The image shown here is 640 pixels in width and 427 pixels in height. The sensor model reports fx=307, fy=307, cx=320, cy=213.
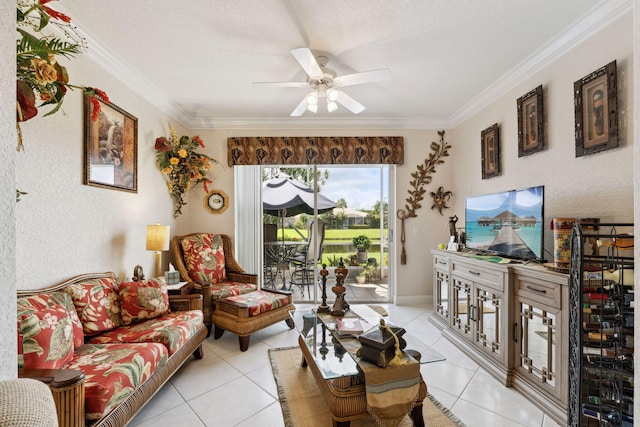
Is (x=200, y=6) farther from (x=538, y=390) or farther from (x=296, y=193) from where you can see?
(x=538, y=390)

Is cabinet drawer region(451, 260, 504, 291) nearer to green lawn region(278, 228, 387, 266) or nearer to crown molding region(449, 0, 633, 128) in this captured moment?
green lawn region(278, 228, 387, 266)

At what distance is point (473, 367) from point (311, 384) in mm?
1387

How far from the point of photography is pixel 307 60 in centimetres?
226

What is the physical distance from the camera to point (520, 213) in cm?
247

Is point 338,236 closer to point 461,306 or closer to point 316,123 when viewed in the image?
point 316,123

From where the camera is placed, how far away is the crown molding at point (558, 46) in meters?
1.97

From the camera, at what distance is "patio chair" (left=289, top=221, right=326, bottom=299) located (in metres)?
4.67

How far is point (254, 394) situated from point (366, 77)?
2.56 meters

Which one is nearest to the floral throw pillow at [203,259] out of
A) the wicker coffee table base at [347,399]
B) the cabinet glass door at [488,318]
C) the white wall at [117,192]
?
the white wall at [117,192]

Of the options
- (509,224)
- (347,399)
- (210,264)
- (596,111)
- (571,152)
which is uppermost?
(596,111)

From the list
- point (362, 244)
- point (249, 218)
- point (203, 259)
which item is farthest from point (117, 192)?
point (362, 244)

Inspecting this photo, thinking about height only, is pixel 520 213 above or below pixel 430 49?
below

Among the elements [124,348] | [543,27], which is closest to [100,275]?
[124,348]

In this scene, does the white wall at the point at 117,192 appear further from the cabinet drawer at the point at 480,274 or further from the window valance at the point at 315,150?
the window valance at the point at 315,150
